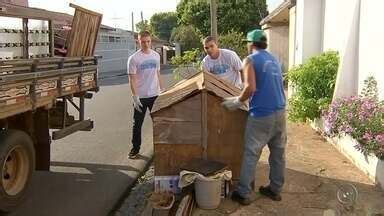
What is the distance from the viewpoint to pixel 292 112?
9.59m

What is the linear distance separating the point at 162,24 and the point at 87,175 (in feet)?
339

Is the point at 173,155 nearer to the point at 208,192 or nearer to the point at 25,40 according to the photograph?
the point at 208,192

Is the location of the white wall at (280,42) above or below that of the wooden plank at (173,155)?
above

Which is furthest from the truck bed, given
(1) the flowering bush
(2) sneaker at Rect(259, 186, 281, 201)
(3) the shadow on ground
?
(1) the flowering bush

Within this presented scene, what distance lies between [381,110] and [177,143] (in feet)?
7.67

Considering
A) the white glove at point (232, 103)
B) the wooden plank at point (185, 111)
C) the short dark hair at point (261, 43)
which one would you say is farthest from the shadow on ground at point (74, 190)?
the short dark hair at point (261, 43)

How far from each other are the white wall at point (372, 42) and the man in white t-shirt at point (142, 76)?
297 centimetres

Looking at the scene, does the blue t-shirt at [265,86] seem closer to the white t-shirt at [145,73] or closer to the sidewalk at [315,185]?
the sidewalk at [315,185]

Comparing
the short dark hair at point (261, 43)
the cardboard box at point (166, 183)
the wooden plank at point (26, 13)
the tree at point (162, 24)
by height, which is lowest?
the cardboard box at point (166, 183)

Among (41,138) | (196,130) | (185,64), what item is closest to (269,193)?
(196,130)

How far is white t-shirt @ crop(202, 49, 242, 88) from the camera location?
744 centimetres

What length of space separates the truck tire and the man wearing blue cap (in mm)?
→ 2197

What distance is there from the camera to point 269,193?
574cm

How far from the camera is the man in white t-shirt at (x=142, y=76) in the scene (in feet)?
25.9
